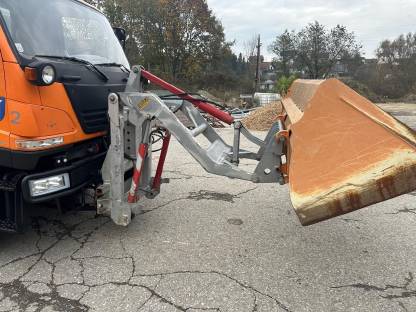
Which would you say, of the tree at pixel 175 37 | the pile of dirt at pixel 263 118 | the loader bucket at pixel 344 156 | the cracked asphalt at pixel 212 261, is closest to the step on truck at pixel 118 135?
the loader bucket at pixel 344 156

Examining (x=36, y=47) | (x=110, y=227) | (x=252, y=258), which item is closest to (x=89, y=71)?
(x=36, y=47)

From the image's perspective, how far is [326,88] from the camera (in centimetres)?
289

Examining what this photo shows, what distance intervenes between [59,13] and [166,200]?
253 cm

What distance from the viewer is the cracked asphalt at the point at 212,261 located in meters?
2.95

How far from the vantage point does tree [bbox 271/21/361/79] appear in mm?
42531

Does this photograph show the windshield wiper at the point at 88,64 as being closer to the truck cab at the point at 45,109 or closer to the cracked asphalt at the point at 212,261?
the truck cab at the point at 45,109

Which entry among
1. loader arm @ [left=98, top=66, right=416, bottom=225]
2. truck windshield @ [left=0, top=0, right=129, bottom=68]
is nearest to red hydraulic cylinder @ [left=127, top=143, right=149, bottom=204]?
loader arm @ [left=98, top=66, right=416, bottom=225]

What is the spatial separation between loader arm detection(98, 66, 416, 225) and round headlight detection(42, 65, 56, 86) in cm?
54

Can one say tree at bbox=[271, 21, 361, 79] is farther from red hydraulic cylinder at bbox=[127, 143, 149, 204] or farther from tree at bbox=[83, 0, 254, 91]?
red hydraulic cylinder at bbox=[127, 143, 149, 204]

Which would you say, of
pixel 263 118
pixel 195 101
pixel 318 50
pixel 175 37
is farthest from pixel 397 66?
pixel 195 101

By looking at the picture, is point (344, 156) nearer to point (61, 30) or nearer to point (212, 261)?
point (212, 261)

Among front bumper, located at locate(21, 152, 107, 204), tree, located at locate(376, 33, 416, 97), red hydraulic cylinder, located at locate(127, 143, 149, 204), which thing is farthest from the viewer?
tree, located at locate(376, 33, 416, 97)

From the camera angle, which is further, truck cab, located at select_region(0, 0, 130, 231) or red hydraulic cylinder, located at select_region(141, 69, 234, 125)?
red hydraulic cylinder, located at select_region(141, 69, 234, 125)

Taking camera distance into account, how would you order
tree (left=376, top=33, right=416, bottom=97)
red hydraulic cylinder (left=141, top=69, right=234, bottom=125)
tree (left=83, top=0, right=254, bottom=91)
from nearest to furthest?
1. red hydraulic cylinder (left=141, top=69, right=234, bottom=125)
2. tree (left=83, top=0, right=254, bottom=91)
3. tree (left=376, top=33, right=416, bottom=97)
